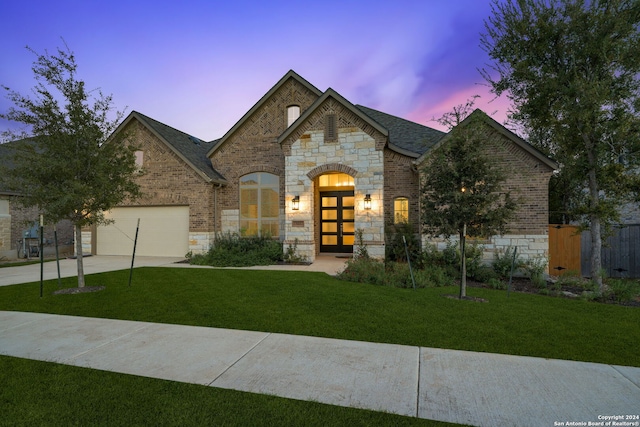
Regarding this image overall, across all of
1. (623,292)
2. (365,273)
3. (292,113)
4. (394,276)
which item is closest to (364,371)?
(394,276)

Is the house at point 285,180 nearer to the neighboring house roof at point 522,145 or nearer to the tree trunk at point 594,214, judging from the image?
the neighboring house roof at point 522,145

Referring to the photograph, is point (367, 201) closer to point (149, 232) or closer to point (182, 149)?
point (182, 149)

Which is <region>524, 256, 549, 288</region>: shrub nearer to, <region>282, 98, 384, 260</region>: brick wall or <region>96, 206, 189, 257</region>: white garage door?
<region>282, 98, 384, 260</region>: brick wall

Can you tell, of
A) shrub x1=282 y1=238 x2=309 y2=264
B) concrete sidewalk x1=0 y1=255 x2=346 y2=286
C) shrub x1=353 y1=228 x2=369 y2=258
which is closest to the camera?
concrete sidewalk x1=0 y1=255 x2=346 y2=286

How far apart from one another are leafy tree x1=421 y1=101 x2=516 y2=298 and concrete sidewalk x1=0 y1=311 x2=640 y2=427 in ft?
12.1

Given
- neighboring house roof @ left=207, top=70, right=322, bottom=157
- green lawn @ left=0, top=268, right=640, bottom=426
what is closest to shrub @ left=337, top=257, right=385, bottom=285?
→ green lawn @ left=0, top=268, right=640, bottom=426

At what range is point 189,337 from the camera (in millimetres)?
4730

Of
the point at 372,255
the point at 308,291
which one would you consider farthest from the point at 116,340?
the point at 372,255

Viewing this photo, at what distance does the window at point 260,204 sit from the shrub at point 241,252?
1.78ft

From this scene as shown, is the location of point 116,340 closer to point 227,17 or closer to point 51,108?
point 51,108

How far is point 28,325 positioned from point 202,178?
946cm

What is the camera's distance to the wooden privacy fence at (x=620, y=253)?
10.5 meters

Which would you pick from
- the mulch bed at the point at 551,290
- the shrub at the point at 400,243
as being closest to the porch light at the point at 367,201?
the shrub at the point at 400,243

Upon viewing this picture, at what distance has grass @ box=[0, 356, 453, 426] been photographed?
2.73 m
